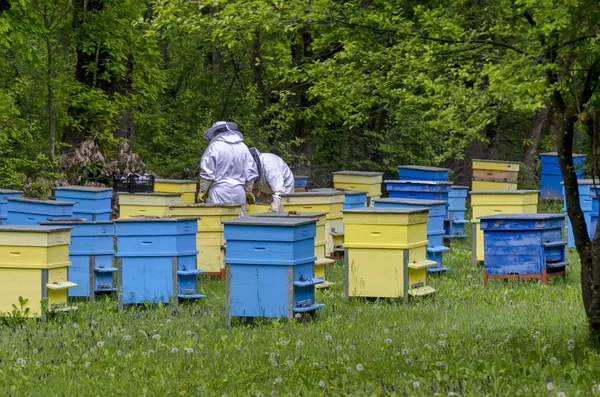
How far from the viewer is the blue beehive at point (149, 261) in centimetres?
948

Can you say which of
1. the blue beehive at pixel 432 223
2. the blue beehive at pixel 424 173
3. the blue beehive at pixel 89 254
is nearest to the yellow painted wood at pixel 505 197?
the blue beehive at pixel 432 223

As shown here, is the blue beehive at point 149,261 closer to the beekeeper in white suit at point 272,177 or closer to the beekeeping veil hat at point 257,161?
the beekeeper in white suit at point 272,177

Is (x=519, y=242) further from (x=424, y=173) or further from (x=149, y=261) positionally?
(x=424, y=173)

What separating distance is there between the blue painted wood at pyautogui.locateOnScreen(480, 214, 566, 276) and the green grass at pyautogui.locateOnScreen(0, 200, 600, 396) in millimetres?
875

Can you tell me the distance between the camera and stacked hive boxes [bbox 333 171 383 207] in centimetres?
1549

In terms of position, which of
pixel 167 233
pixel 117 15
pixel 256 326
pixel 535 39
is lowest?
pixel 256 326

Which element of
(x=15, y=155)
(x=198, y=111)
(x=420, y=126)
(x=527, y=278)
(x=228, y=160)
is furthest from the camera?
(x=198, y=111)

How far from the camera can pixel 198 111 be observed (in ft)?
80.6

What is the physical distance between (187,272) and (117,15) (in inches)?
438

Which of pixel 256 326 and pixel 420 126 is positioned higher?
pixel 420 126

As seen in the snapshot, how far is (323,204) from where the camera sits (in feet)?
40.8

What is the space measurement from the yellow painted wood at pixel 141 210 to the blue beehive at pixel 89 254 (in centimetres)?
248

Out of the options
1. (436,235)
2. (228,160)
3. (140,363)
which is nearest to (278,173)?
(228,160)

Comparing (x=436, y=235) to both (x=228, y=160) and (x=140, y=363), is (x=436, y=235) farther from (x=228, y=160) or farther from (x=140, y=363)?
(x=140, y=363)
